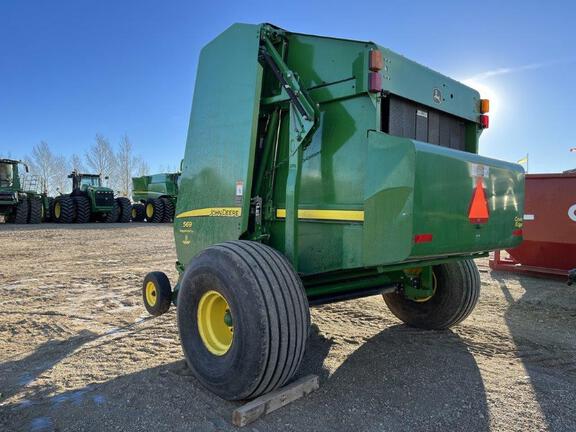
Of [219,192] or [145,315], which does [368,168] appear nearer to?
[219,192]

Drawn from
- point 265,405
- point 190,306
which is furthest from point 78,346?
point 265,405

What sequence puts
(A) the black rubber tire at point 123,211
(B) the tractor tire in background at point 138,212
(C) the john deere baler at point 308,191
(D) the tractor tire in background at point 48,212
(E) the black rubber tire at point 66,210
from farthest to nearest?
(B) the tractor tire in background at point 138,212, (A) the black rubber tire at point 123,211, (D) the tractor tire in background at point 48,212, (E) the black rubber tire at point 66,210, (C) the john deere baler at point 308,191

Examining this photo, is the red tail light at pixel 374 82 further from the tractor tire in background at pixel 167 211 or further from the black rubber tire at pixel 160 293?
the tractor tire in background at pixel 167 211

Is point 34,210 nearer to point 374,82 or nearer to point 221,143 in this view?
point 221,143

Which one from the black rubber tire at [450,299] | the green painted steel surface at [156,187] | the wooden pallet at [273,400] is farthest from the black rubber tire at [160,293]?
the green painted steel surface at [156,187]

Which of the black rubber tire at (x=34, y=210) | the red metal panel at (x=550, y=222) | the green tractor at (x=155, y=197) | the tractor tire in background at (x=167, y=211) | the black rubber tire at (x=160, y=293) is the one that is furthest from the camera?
the tractor tire in background at (x=167, y=211)

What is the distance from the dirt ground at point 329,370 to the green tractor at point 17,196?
49.3 ft

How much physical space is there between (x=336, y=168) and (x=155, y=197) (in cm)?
2283

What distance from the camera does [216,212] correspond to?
365 cm

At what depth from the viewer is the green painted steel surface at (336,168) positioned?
2.66 m

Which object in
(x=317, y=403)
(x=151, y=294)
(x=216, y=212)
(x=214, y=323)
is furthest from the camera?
(x=151, y=294)

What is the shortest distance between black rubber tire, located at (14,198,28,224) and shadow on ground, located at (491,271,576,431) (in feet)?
62.1

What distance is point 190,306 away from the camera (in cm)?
312

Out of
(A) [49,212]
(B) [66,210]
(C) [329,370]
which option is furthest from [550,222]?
(A) [49,212]
